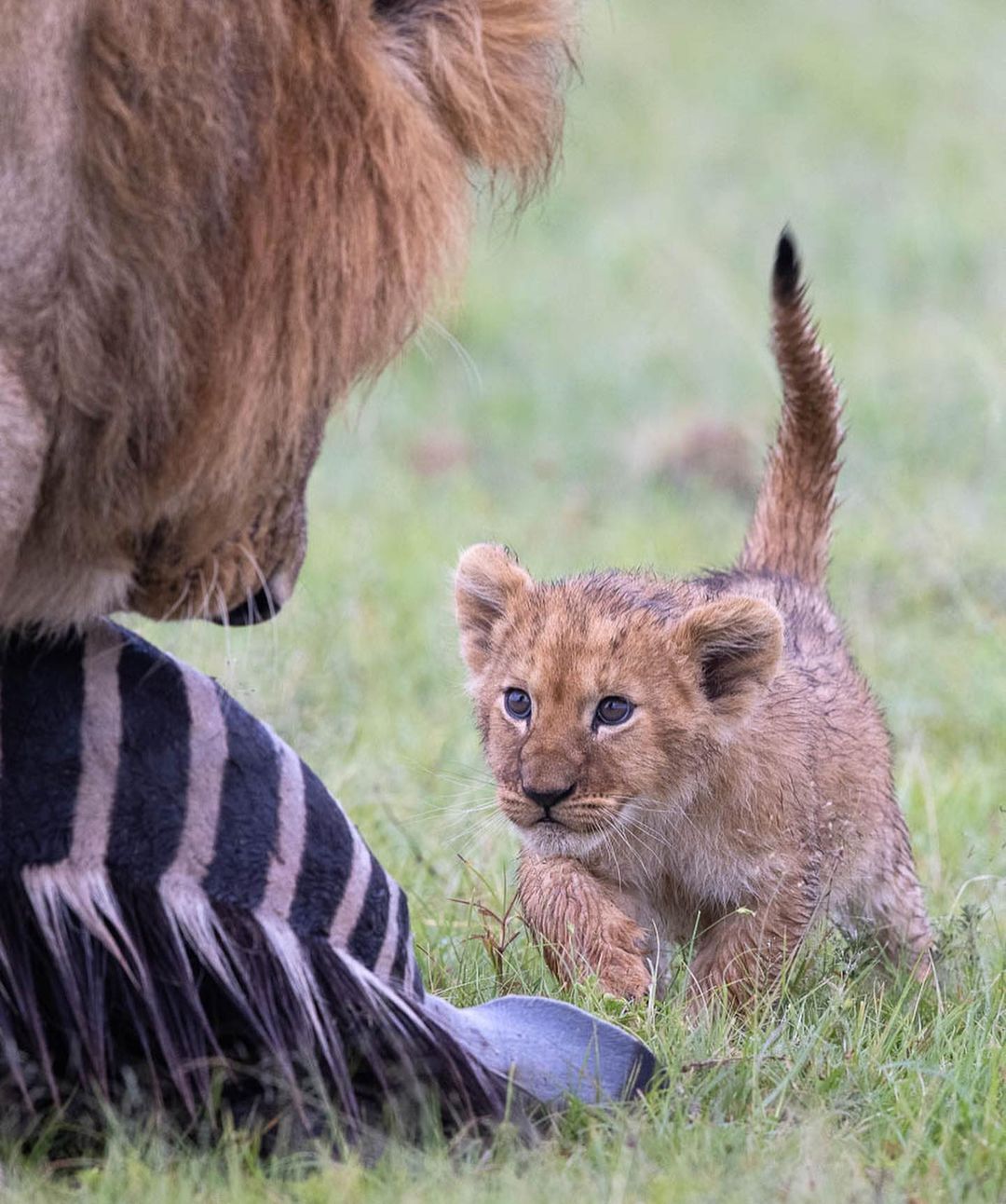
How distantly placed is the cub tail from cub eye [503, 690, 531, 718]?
1.13 metres

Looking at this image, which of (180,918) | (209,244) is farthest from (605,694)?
(209,244)

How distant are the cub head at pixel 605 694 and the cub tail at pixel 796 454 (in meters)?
0.86

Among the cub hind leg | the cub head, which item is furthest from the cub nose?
the cub hind leg

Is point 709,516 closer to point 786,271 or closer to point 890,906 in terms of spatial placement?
point 786,271

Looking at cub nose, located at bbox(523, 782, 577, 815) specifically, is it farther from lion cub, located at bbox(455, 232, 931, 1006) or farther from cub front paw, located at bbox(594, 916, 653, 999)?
cub front paw, located at bbox(594, 916, 653, 999)

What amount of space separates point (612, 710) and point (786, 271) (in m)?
1.25

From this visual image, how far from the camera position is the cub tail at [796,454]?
4535 mm

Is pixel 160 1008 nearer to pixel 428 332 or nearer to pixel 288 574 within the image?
pixel 288 574

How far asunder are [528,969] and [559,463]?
18.9 feet

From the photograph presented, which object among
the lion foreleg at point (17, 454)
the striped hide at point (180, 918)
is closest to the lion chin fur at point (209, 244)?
the lion foreleg at point (17, 454)

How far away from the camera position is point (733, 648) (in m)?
3.83

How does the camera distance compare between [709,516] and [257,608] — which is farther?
[709,516]

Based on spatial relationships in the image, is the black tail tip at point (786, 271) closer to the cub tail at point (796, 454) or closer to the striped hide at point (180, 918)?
the cub tail at point (796, 454)

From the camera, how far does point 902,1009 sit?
149 inches
